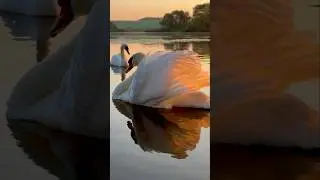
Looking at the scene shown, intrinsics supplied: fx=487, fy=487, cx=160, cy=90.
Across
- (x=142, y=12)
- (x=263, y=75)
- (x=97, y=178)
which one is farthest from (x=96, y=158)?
(x=263, y=75)

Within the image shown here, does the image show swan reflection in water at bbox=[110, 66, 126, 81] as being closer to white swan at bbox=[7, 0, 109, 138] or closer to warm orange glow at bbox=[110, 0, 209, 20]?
white swan at bbox=[7, 0, 109, 138]

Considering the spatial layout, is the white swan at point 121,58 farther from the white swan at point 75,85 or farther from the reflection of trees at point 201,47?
the reflection of trees at point 201,47

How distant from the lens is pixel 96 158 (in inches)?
74.3

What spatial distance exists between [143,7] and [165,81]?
0.29 m

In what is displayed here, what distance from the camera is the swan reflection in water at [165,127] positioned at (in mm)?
1830

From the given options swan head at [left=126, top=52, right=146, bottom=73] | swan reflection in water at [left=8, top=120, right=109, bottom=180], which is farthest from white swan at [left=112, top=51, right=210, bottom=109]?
swan reflection in water at [left=8, top=120, right=109, bottom=180]

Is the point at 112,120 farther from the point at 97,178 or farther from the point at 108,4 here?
the point at 108,4

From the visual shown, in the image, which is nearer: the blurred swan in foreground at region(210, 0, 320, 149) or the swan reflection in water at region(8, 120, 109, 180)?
the blurred swan in foreground at region(210, 0, 320, 149)

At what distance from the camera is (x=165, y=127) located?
73.0 inches

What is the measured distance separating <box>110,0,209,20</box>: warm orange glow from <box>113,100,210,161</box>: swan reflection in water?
0.33 meters

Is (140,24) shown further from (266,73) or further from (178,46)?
(266,73)

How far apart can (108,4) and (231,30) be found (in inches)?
18.5

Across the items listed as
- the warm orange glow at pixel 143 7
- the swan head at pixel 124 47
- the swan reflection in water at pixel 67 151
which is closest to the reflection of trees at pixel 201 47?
the warm orange glow at pixel 143 7

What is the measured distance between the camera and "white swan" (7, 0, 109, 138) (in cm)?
185
